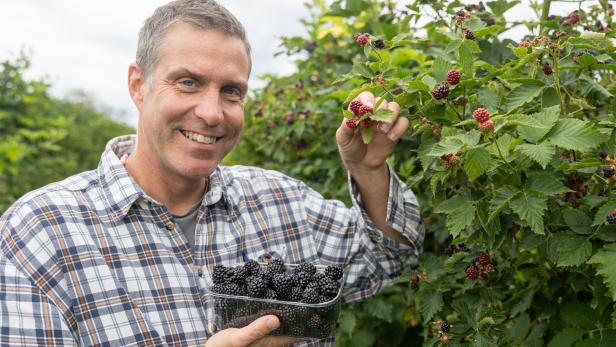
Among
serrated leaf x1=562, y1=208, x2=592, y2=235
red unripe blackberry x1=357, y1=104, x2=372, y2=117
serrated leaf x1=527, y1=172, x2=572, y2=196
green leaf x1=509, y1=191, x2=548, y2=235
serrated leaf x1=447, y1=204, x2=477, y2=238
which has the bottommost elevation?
serrated leaf x1=562, y1=208, x2=592, y2=235

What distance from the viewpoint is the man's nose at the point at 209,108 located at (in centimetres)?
202

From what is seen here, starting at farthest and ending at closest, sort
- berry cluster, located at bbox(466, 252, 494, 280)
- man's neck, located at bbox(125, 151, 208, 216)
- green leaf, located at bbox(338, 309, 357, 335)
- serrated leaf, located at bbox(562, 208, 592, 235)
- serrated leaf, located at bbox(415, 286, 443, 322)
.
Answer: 1. green leaf, located at bbox(338, 309, 357, 335)
2. man's neck, located at bbox(125, 151, 208, 216)
3. serrated leaf, located at bbox(415, 286, 443, 322)
4. berry cluster, located at bbox(466, 252, 494, 280)
5. serrated leaf, located at bbox(562, 208, 592, 235)

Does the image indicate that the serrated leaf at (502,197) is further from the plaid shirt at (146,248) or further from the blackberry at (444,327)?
the plaid shirt at (146,248)

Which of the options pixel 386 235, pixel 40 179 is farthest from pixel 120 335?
pixel 40 179

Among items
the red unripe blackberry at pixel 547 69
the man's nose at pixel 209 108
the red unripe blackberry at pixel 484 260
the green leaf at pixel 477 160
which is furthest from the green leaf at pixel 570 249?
the man's nose at pixel 209 108

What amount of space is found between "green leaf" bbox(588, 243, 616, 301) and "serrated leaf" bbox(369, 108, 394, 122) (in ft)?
1.96

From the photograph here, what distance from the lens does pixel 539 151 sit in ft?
4.61

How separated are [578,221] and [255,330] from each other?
870 millimetres

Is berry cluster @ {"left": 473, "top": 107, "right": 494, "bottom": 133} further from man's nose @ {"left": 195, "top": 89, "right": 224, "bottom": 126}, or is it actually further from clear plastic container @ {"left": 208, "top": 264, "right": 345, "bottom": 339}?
man's nose @ {"left": 195, "top": 89, "right": 224, "bottom": 126}

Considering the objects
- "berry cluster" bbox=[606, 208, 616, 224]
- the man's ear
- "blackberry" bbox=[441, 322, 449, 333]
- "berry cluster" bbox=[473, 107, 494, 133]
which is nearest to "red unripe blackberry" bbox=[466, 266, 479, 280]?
"blackberry" bbox=[441, 322, 449, 333]

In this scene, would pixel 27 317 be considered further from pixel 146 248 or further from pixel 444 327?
pixel 444 327

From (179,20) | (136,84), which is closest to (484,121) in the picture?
(179,20)

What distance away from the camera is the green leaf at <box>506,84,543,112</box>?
161 cm

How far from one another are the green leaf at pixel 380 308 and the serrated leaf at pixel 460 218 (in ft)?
3.63
